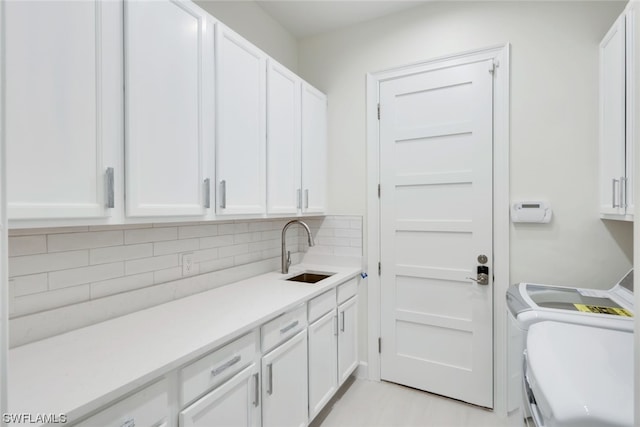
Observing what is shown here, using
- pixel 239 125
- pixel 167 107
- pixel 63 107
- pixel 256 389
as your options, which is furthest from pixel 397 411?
pixel 63 107

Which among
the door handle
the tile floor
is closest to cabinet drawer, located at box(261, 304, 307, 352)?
the tile floor

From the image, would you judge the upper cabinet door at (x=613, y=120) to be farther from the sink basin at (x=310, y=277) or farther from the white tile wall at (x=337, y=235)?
the sink basin at (x=310, y=277)

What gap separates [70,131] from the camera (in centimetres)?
101

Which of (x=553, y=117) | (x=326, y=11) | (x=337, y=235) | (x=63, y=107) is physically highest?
(x=326, y=11)

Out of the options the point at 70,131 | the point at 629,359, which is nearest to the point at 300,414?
the point at 629,359

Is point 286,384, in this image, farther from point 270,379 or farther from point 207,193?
point 207,193

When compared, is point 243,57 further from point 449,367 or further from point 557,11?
point 449,367

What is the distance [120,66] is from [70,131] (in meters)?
0.32

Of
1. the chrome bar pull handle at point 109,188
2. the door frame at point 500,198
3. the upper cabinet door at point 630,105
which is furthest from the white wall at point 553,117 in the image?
the chrome bar pull handle at point 109,188

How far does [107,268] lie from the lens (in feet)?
4.67

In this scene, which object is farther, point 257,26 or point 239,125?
point 257,26

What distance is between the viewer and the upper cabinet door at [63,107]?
89cm

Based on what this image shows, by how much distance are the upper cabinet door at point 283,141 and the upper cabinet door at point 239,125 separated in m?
0.07

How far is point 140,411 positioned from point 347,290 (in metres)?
1.63
